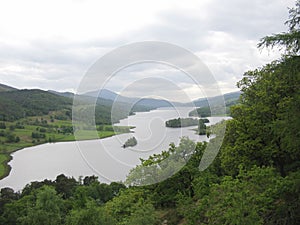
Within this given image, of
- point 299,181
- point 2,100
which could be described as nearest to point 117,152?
point 299,181

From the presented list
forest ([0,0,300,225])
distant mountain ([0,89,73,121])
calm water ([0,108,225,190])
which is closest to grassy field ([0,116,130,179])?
distant mountain ([0,89,73,121])

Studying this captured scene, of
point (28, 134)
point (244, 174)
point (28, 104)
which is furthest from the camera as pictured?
point (28, 104)

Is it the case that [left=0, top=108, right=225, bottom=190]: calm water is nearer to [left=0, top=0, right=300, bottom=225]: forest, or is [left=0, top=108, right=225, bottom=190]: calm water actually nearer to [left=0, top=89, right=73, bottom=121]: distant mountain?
[left=0, top=0, right=300, bottom=225]: forest

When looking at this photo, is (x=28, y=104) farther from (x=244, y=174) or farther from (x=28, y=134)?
(x=244, y=174)

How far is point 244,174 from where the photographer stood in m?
10.6

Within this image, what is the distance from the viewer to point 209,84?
11.7m

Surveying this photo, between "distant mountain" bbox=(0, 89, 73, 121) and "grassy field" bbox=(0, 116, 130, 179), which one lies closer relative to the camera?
"grassy field" bbox=(0, 116, 130, 179)

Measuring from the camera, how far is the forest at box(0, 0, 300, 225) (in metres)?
8.55

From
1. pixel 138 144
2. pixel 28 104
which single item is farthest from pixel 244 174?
pixel 28 104

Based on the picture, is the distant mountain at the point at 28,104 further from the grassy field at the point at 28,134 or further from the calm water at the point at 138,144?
the calm water at the point at 138,144

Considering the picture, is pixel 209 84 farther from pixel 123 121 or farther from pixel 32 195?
pixel 32 195

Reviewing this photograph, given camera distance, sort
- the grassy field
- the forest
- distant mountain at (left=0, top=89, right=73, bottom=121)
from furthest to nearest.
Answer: distant mountain at (left=0, top=89, right=73, bottom=121) → the grassy field → the forest

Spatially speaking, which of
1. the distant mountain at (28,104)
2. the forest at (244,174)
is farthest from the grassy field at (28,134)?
the forest at (244,174)

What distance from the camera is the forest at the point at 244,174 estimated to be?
8555 mm
